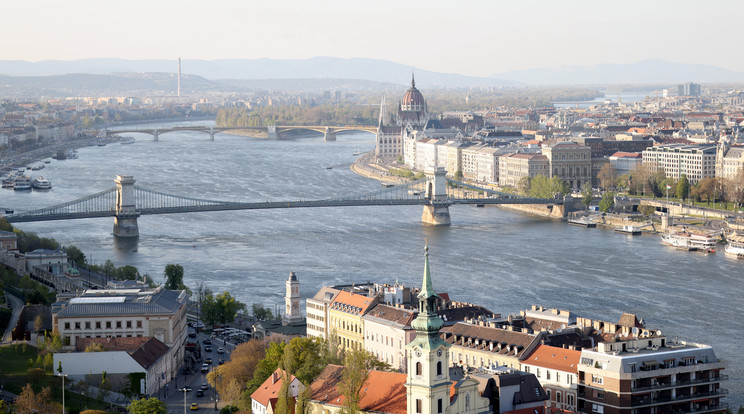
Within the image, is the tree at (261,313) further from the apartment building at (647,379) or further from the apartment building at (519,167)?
the apartment building at (519,167)

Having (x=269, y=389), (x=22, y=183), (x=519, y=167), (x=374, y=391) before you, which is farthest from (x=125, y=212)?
(x=374, y=391)

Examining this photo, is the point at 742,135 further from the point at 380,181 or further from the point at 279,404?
the point at 279,404

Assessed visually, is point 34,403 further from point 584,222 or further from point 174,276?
point 584,222

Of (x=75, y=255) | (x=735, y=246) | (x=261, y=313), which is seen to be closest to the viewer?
(x=261, y=313)

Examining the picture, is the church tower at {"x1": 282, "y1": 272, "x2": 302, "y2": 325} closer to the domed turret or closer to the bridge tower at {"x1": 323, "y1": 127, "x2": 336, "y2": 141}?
the domed turret

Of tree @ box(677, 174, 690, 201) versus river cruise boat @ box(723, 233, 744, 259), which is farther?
tree @ box(677, 174, 690, 201)

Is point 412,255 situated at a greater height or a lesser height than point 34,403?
lesser

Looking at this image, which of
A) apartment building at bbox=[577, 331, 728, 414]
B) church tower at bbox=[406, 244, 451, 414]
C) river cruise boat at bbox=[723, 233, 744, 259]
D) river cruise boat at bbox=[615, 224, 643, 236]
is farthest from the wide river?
church tower at bbox=[406, 244, 451, 414]
